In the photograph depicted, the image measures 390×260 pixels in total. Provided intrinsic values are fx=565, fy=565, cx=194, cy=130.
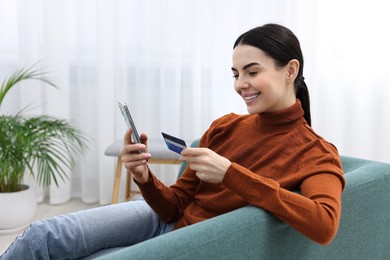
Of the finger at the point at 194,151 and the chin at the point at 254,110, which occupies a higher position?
the chin at the point at 254,110

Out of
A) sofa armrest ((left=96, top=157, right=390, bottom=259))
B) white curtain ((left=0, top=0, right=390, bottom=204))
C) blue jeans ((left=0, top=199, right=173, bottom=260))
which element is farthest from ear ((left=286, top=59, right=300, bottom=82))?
white curtain ((left=0, top=0, right=390, bottom=204))

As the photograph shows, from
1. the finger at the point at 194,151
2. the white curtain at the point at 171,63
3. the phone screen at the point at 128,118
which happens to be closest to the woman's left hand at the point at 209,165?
the finger at the point at 194,151

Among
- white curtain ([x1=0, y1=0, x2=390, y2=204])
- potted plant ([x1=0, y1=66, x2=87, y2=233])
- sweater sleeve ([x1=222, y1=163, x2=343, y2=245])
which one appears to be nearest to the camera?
sweater sleeve ([x1=222, y1=163, x2=343, y2=245])

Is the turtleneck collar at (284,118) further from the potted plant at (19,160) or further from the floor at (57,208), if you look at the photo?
the floor at (57,208)

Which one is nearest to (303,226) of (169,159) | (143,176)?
(143,176)

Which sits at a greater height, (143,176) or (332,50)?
(332,50)

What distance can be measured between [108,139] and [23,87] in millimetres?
624

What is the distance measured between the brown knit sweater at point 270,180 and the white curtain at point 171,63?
171 centimetres

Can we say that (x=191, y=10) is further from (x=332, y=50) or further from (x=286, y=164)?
(x=286, y=164)

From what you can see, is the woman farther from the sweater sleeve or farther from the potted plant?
the potted plant

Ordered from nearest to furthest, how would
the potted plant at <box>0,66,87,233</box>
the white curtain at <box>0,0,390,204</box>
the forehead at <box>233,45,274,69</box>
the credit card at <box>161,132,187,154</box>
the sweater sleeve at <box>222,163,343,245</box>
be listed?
1. the sweater sleeve at <box>222,163,343,245</box>
2. the credit card at <box>161,132,187,154</box>
3. the forehead at <box>233,45,274,69</box>
4. the potted plant at <box>0,66,87,233</box>
5. the white curtain at <box>0,0,390,204</box>

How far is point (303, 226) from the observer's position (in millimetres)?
1295

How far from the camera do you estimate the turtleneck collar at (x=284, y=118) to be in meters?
1.59

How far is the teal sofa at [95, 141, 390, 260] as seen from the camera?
115cm
